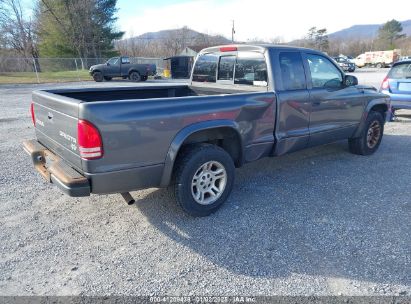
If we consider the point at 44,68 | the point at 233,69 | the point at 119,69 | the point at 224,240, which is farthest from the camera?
the point at 44,68

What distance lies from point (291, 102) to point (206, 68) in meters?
1.61

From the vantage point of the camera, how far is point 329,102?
4.71m

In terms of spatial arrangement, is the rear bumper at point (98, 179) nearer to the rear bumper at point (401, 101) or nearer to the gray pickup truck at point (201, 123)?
the gray pickup truck at point (201, 123)

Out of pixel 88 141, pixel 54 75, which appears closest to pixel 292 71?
pixel 88 141

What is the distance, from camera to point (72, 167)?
3041 mm

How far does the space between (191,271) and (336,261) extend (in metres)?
1.31

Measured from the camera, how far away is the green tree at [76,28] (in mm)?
36656

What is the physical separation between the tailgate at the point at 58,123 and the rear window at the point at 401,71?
837 cm

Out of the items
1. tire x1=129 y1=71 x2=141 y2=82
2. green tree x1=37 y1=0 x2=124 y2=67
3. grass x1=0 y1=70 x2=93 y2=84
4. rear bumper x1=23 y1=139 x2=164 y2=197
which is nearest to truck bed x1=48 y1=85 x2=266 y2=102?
rear bumper x1=23 y1=139 x2=164 y2=197

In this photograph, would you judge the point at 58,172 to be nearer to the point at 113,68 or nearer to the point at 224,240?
the point at 224,240

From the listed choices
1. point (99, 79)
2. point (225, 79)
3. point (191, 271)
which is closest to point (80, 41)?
point (99, 79)

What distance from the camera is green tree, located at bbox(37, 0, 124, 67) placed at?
3666 centimetres

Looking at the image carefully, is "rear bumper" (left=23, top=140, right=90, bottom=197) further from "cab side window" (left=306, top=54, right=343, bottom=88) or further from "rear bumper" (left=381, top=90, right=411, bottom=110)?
"rear bumper" (left=381, top=90, right=411, bottom=110)

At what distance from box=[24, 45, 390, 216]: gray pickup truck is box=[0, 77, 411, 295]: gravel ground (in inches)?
17.5
